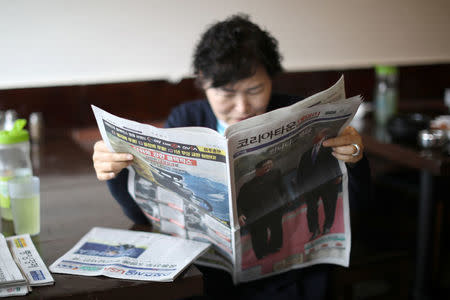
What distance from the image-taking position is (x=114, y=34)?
7.91ft

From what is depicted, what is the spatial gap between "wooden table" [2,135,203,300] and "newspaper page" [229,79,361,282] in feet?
0.75

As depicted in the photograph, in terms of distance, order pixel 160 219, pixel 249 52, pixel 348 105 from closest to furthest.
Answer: pixel 348 105 < pixel 160 219 < pixel 249 52

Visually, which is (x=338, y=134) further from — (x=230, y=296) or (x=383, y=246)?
(x=383, y=246)

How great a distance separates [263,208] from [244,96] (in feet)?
1.17

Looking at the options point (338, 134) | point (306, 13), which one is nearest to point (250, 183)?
point (338, 134)

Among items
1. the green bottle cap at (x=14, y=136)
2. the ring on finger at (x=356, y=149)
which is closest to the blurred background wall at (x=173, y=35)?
the green bottle cap at (x=14, y=136)

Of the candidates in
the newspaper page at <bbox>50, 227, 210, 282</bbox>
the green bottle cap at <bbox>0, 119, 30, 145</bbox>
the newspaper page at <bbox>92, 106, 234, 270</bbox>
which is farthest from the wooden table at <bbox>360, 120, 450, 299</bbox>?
the green bottle cap at <bbox>0, 119, 30, 145</bbox>

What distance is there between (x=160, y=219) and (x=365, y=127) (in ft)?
4.57

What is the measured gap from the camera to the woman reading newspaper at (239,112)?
1042 millimetres

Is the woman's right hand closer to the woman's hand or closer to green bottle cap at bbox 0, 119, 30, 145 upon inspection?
green bottle cap at bbox 0, 119, 30, 145

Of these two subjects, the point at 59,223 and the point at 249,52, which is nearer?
the point at 59,223

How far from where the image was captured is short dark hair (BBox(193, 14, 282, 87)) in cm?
123

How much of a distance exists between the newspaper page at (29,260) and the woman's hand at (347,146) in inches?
25.5

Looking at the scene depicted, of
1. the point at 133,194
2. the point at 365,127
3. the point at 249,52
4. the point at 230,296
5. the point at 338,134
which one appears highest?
the point at 249,52
